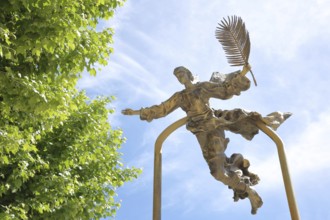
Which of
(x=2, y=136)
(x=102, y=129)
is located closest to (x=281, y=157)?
(x=2, y=136)

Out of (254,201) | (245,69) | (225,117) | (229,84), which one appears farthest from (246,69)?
(254,201)

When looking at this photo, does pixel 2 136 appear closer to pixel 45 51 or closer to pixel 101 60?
pixel 45 51

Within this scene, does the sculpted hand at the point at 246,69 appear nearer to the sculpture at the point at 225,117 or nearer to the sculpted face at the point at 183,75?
the sculpture at the point at 225,117

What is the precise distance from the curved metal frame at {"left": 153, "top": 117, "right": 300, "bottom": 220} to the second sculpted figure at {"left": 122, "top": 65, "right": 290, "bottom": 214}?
101mm

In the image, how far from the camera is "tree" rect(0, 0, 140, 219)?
5.76 meters

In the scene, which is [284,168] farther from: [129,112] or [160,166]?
[129,112]

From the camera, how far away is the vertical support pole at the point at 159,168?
505cm

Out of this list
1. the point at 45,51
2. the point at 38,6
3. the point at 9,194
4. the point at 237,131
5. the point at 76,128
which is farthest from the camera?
the point at 76,128

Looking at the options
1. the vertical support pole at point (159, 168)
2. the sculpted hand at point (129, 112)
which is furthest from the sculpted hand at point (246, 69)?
the sculpted hand at point (129, 112)

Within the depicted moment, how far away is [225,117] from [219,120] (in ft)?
0.37

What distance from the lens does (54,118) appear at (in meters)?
6.55

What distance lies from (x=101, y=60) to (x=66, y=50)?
91cm

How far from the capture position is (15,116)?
20.3 feet

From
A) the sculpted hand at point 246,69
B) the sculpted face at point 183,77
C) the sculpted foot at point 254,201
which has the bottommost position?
the sculpted foot at point 254,201
